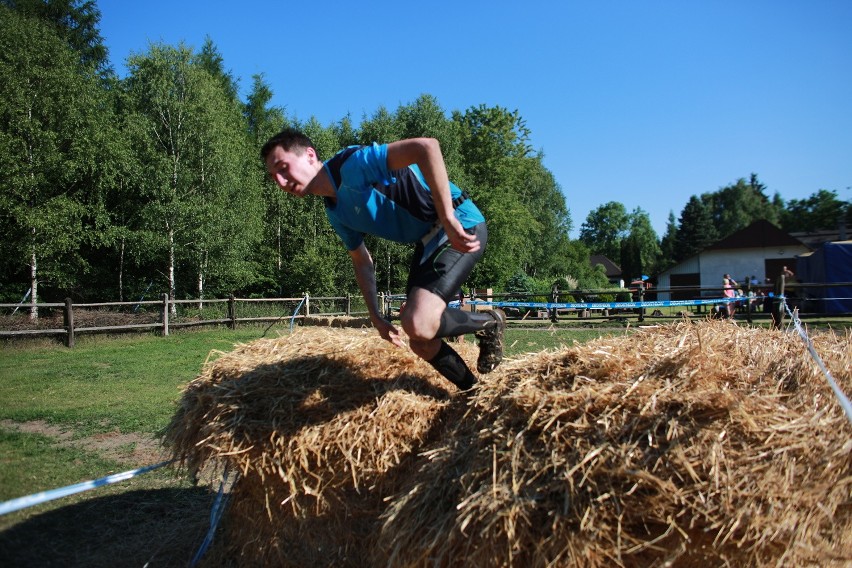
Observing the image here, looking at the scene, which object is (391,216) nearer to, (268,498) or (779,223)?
(268,498)

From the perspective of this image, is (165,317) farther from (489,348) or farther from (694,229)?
(694,229)

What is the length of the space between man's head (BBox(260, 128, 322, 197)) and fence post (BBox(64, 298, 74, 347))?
15.8m

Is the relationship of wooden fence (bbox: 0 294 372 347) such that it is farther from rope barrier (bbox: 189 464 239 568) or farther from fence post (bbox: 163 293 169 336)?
rope barrier (bbox: 189 464 239 568)

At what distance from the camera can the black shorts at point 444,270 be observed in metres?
3.13

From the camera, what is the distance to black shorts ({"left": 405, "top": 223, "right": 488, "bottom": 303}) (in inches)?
123

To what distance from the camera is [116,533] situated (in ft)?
12.1

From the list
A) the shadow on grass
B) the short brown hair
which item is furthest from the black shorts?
the shadow on grass

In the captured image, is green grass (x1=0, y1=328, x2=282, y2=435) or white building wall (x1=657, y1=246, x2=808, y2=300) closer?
green grass (x1=0, y1=328, x2=282, y2=435)

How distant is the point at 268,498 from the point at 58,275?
976 inches

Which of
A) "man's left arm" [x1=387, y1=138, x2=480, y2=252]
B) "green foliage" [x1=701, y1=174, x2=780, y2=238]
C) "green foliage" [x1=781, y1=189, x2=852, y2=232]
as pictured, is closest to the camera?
"man's left arm" [x1=387, y1=138, x2=480, y2=252]

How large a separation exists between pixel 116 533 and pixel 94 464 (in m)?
1.64

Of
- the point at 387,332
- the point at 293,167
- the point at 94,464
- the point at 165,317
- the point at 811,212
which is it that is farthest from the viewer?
the point at 811,212

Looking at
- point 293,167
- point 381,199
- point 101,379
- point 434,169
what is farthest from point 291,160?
point 101,379

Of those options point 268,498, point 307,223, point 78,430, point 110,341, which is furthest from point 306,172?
point 307,223
